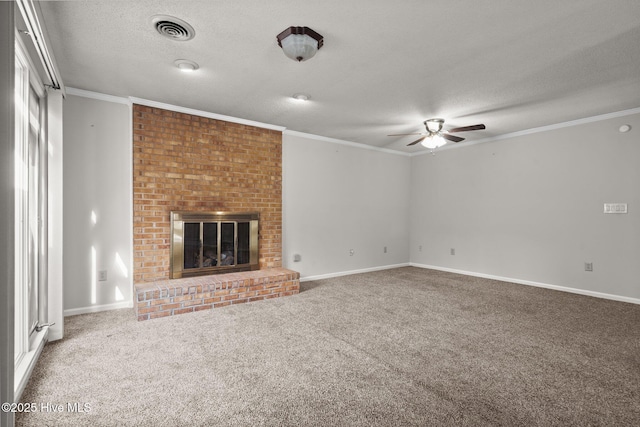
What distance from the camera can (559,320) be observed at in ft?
11.0

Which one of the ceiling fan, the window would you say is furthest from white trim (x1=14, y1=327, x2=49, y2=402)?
the ceiling fan

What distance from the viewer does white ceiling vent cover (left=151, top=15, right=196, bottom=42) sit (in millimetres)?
2197

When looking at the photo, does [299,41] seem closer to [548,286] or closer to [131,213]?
[131,213]

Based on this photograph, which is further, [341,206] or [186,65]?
[341,206]

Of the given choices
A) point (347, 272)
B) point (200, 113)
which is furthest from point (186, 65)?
point (347, 272)

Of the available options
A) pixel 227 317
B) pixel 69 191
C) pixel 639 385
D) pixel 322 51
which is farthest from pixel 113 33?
pixel 639 385

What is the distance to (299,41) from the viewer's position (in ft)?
7.59

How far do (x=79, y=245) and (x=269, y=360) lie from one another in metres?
2.59

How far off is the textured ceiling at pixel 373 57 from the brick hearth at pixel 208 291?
211 cm

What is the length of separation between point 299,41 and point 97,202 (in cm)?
288

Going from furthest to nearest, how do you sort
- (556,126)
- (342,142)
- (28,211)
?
(342,142)
(556,126)
(28,211)

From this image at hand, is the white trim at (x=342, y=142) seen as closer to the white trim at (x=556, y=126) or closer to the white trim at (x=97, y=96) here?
the white trim at (x=556, y=126)

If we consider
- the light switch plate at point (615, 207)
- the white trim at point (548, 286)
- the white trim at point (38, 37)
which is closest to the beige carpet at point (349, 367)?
the white trim at point (548, 286)

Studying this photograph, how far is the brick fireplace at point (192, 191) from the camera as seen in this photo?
3699mm
